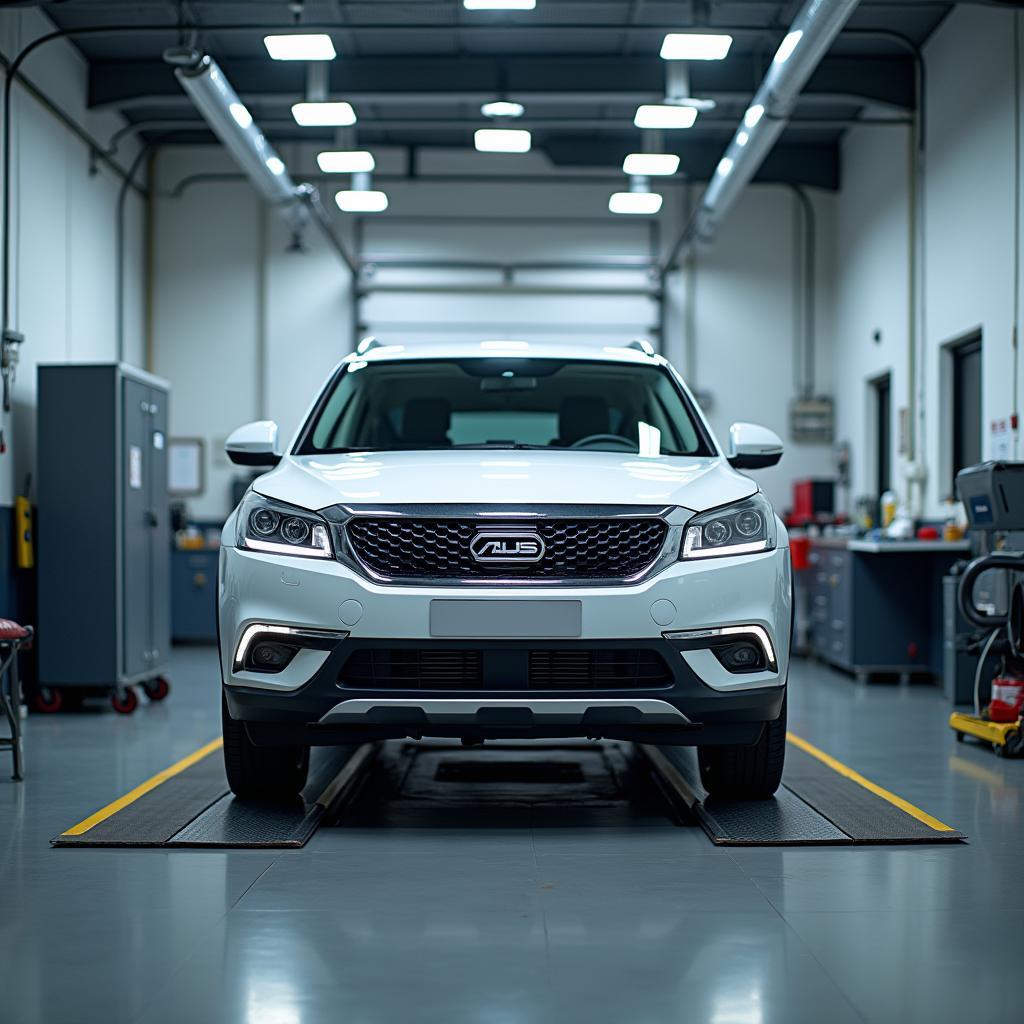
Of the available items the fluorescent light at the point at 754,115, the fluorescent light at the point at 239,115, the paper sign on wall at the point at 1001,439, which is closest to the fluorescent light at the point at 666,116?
the fluorescent light at the point at 754,115

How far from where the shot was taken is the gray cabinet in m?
8.37

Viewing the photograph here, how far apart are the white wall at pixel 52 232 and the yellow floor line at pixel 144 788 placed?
3.09 m

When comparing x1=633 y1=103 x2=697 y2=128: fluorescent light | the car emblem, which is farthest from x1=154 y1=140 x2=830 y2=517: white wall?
the car emblem

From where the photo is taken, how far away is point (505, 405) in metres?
5.36

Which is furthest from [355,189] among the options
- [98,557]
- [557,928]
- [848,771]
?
[557,928]

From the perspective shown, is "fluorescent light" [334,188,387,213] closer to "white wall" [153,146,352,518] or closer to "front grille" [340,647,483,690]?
"white wall" [153,146,352,518]

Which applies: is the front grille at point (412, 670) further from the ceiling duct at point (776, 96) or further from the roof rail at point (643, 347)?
the ceiling duct at point (776, 96)

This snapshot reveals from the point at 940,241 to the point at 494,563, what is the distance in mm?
7580

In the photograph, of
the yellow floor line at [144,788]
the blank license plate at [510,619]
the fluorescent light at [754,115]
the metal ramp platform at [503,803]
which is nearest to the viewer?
the blank license plate at [510,619]

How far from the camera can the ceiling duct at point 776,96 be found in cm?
755

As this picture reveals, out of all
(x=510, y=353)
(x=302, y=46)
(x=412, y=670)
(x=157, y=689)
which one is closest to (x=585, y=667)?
(x=412, y=670)

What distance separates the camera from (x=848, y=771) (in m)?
5.75

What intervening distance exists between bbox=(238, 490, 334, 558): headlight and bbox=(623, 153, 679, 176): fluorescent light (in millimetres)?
6834

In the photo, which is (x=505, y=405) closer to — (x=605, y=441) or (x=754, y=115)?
(x=605, y=441)
